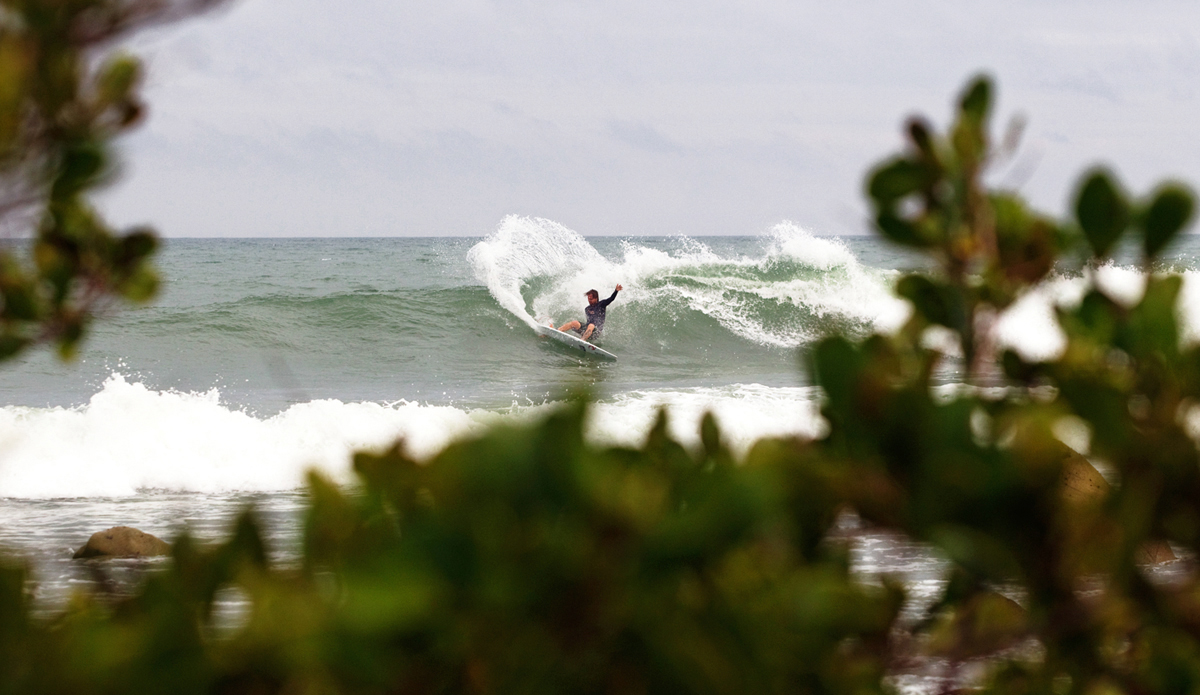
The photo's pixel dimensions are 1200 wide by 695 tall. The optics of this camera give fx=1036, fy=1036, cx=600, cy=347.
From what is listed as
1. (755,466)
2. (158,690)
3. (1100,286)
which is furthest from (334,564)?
(1100,286)

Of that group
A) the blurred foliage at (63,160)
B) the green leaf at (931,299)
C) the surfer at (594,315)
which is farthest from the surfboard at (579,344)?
the green leaf at (931,299)

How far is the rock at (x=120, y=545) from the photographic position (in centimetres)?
633

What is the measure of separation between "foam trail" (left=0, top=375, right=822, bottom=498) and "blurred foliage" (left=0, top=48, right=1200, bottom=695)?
7114 millimetres

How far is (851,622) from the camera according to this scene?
85 centimetres

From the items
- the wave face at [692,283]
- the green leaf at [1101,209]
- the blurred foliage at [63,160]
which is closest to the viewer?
the green leaf at [1101,209]

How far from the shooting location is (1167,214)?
96 centimetres

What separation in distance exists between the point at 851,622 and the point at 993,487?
16 cm

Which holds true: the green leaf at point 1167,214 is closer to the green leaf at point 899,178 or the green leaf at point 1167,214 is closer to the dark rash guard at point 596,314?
the green leaf at point 899,178

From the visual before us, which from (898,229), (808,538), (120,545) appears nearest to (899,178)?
(898,229)

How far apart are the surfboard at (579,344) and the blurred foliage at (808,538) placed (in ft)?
56.6

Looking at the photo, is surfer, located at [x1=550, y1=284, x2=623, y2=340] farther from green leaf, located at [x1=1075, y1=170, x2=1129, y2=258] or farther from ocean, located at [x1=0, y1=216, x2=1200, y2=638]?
green leaf, located at [x1=1075, y1=170, x2=1129, y2=258]

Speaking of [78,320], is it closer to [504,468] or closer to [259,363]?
[504,468]

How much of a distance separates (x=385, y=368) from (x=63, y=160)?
58.5 feet

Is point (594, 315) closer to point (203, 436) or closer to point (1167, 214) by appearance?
point (203, 436)
